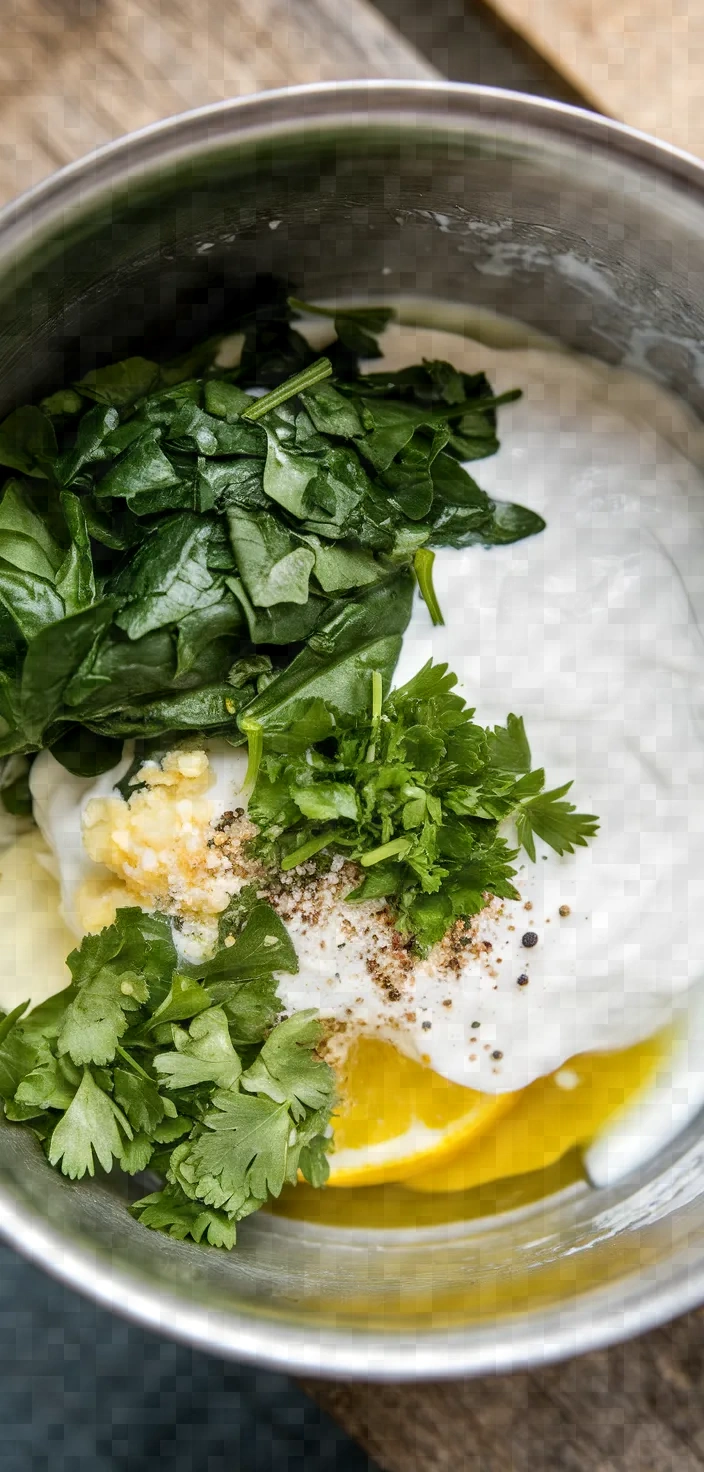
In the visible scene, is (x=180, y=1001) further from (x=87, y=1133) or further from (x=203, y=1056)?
(x=87, y=1133)

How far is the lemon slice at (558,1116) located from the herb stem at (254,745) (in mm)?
608

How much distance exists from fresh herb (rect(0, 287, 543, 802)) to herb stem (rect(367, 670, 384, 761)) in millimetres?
41

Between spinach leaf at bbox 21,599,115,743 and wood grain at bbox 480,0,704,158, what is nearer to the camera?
spinach leaf at bbox 21,599,115,743

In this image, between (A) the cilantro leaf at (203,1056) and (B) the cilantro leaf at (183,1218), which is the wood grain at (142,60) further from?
(B) the cilantro leaf at (183,1218)

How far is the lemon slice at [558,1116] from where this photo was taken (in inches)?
58.2

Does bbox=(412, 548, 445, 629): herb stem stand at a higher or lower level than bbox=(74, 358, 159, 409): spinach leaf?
higher

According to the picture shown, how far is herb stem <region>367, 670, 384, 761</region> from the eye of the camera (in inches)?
48.3

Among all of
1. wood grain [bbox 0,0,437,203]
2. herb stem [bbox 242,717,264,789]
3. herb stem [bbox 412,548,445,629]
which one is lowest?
herb stem [bbox 242,717,264,789]

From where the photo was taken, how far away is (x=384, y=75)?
146 cm

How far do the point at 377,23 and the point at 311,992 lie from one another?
4.18 ft

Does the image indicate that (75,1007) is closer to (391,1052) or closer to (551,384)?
(391,1052)

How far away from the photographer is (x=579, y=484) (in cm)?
144

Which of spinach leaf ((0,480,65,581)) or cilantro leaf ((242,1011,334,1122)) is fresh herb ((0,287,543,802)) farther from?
cilantro leaf ((242,1011,334,1122))

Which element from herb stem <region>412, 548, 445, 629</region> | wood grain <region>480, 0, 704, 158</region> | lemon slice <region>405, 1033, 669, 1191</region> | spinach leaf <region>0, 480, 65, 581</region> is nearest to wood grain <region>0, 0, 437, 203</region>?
wood grain <region>480, 0, 704, 158</region>
